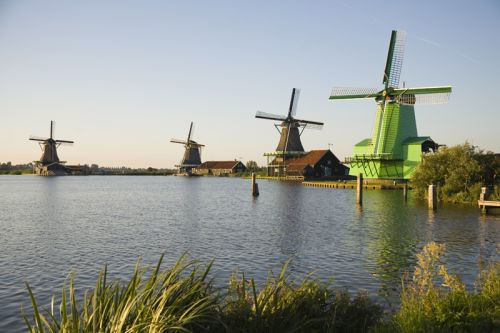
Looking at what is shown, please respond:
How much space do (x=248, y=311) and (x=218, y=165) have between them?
129 meters

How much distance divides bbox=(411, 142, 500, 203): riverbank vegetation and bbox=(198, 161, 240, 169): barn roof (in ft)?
306

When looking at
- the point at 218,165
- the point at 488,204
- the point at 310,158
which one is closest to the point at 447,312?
the point at 488,204

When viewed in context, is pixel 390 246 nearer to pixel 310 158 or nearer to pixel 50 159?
pixel 310 158

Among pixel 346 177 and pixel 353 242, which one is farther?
pixel 346 177

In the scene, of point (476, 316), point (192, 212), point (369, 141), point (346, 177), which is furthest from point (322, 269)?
point (346, 177)

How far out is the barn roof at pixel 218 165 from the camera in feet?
437

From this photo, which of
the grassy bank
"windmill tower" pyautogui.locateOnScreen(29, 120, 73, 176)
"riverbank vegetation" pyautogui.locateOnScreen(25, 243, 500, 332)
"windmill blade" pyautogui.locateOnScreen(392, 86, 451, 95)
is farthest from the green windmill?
the grassy bank

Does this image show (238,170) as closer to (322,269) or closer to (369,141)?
(369,141)

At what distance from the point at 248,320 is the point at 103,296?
7.31 ft

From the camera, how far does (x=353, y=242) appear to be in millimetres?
19938

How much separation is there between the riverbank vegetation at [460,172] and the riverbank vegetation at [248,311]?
3257cm

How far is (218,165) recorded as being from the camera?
445 ft

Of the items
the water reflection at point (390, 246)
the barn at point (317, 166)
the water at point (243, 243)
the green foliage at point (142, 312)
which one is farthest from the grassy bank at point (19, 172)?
the green foliage at point (142, 312)

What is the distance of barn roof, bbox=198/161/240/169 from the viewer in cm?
13312
